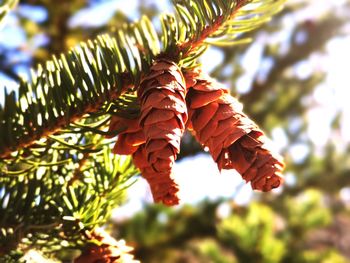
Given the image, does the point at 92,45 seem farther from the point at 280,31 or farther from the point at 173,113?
the point at 280,31

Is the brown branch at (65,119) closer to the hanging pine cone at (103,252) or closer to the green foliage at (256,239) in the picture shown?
the hanging pine cone at (103,252)

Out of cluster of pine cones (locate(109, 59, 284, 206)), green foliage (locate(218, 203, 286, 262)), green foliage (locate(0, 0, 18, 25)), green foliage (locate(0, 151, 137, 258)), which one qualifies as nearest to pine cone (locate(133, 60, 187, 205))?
cluster of pine cones (locate(109, 59, 284, 206))

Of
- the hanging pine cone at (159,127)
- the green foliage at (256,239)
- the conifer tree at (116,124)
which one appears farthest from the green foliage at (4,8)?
the green foliage at (256,239)

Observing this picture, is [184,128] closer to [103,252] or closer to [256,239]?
[103,252]

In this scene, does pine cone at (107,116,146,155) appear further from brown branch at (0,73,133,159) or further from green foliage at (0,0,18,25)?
green foliage at (0,0,18,25)

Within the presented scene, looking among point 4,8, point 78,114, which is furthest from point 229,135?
point 4,8

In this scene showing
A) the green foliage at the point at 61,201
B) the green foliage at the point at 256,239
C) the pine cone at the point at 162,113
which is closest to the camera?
the pine cone at the point at 162,113
